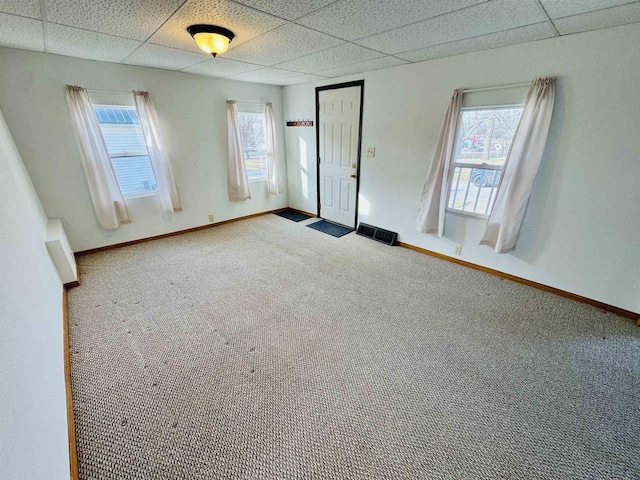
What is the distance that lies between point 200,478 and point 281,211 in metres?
4.32

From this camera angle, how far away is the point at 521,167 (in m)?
2.42

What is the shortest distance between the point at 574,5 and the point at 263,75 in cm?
318

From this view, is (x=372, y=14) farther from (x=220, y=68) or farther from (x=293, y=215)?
(x=293, y=215)

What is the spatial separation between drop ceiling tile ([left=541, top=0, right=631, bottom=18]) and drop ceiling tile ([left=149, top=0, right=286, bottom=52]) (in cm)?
170

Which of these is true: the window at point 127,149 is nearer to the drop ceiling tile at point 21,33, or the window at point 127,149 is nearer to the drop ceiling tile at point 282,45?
the drop ceiling tile at point 21,33

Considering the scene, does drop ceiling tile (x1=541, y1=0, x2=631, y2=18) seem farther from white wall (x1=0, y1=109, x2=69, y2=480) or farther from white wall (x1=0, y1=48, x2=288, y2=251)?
white wall (x1=0, y1=48, x2=288, y2=251)

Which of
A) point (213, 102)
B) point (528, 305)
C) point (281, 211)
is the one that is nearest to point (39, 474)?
point (528, 305)

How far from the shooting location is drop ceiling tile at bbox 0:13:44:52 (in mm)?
1864

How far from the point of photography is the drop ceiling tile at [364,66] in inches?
114

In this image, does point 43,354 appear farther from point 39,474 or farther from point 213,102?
point 213,102

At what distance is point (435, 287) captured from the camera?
2713mm

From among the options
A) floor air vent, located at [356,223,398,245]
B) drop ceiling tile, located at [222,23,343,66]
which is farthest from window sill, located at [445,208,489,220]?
drop ceiling tile, located at [222,23,343,66]

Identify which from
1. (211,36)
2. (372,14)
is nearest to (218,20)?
(211,36)

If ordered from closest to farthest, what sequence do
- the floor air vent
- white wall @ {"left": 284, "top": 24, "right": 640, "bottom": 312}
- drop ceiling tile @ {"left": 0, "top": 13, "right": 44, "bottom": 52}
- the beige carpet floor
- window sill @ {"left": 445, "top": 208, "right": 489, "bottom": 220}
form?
the beige carpet floor
drop ceiling tile @ {"left": 0, "top": 13, "right": 44, "bottom": 52}
white wall @ {"left": 284, "top": 24, "right": 640, "bottom": 312}
window sill @ {"left": 445, "top": 208, "right": 489, "bottom": 220}
the floor air vent
